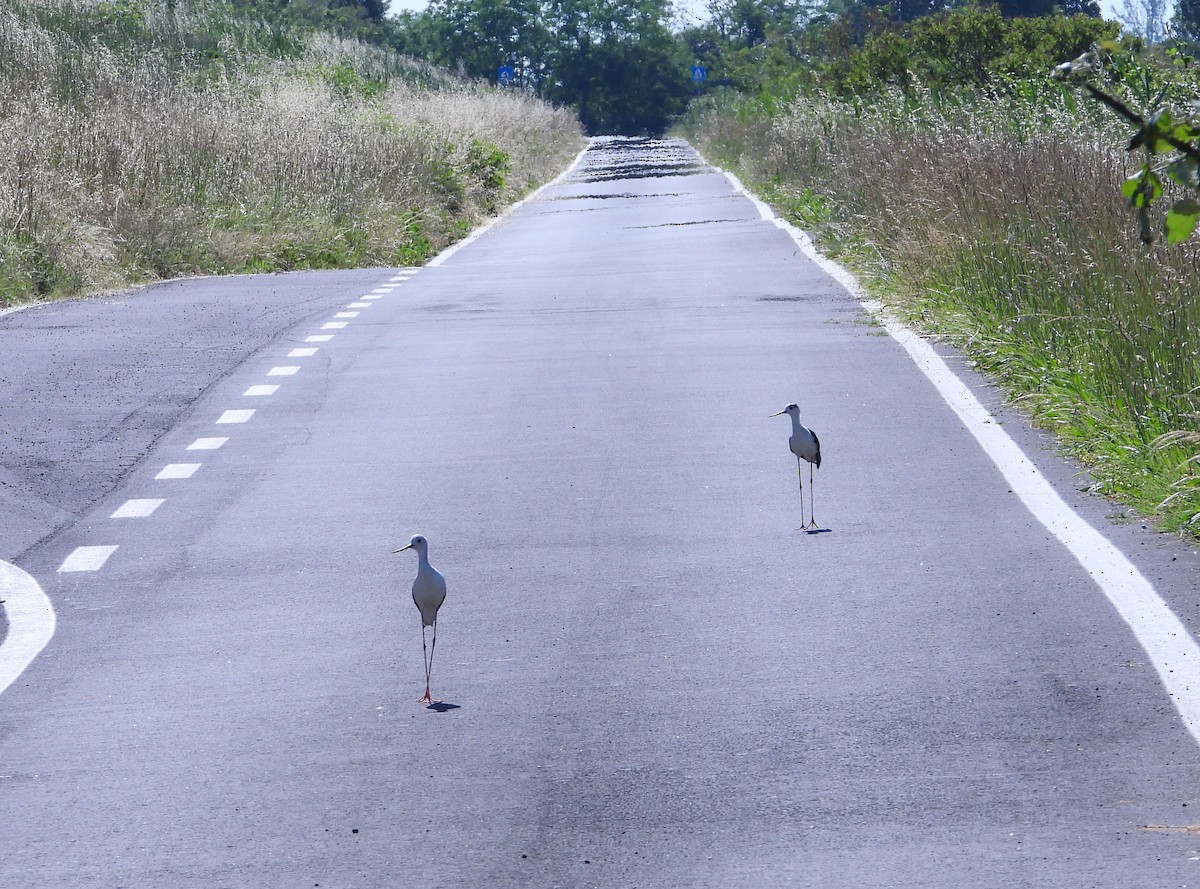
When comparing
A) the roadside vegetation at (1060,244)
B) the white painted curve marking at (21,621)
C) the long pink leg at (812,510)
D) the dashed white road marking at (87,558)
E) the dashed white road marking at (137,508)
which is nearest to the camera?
the white painted curve marking at (21,621)

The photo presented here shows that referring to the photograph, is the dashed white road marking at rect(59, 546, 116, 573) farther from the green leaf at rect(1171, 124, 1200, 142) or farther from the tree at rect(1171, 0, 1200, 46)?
the tree at rect(1171, 0, 1200, 46)

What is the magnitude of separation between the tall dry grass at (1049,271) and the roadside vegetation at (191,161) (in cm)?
827

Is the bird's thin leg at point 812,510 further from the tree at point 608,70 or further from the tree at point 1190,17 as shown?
the tree at point 608,70

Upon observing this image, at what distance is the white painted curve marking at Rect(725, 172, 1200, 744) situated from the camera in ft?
20.1

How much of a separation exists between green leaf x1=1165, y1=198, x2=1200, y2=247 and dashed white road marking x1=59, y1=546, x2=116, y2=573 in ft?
20.3

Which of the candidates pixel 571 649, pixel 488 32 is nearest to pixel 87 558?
pixel 571 649

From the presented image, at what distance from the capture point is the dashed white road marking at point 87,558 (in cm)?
833

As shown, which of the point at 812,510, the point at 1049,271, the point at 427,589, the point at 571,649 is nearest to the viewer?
the point at 427,589

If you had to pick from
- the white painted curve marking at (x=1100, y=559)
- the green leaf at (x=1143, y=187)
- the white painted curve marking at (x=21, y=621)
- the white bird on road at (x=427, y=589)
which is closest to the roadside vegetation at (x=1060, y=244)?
the green leaf at (x=1143, y=187)

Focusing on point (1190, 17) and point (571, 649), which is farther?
point (1190, 17)

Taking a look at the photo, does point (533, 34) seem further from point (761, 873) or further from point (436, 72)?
point (761, 873)

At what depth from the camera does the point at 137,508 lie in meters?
9.59

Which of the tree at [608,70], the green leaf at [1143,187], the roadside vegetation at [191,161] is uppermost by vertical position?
the green leaf at [1143,187]

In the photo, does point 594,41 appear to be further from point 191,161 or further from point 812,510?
point 812,510
